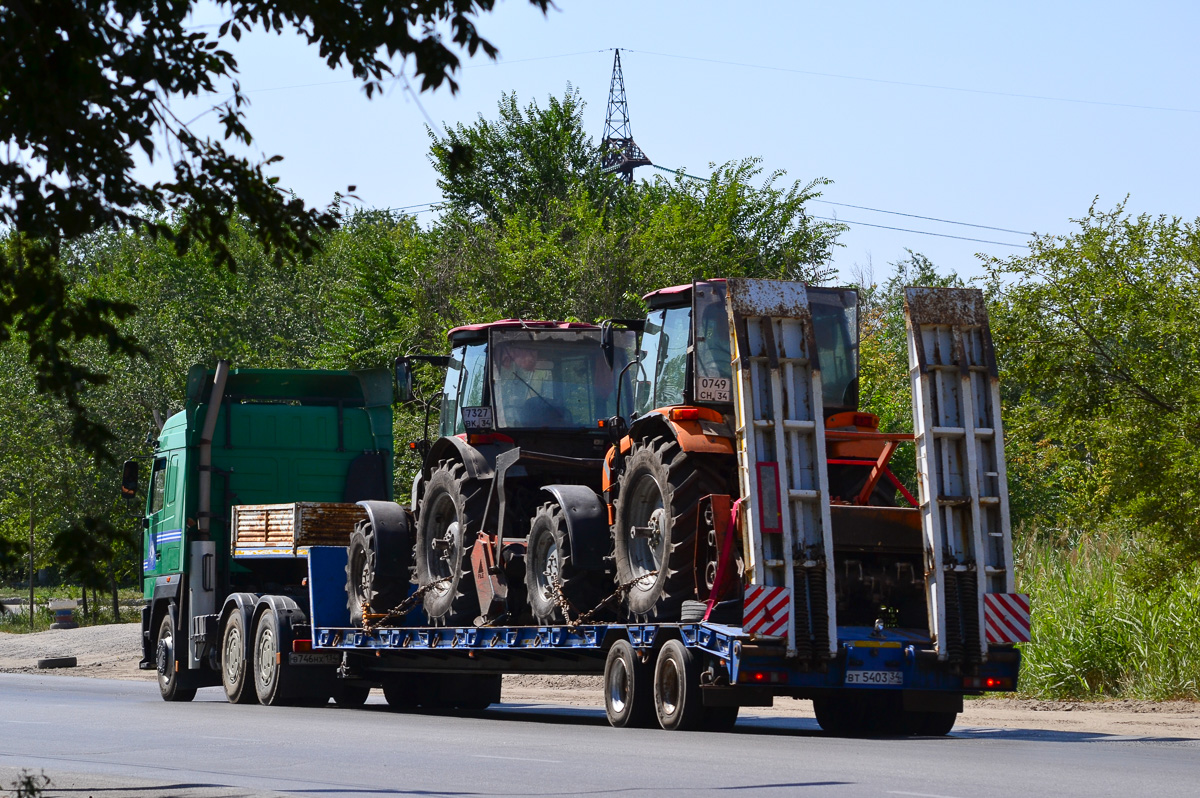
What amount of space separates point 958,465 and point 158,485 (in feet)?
38.6

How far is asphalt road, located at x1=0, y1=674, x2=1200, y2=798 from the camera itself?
9383 mm

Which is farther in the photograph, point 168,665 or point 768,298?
point 168,665

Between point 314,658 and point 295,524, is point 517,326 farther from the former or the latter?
point 314,658

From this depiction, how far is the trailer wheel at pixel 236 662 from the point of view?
19.4 meters

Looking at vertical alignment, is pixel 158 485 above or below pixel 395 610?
above

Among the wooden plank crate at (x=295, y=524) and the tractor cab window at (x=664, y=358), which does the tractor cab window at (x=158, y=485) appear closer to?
the wooden plank crate at (x=295, y=524)

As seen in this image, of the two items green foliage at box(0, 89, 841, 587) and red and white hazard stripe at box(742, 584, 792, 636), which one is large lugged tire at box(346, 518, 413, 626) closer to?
green foliage at box(0, 89, 841, 587)

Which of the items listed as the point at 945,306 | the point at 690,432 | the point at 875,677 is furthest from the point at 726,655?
the point at 945,306

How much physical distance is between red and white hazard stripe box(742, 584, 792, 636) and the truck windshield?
4.69 m

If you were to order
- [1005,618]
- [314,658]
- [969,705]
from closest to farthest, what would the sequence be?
[1005,618], [314,658], [969,705]

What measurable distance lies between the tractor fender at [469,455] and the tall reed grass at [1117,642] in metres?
7.24

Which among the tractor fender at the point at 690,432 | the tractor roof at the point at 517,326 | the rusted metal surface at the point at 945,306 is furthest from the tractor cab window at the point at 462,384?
the rusted metal surface at the point at 945,306

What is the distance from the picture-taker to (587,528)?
47.8 ft

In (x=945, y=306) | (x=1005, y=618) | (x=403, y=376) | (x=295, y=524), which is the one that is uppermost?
(x=403, y=376)
